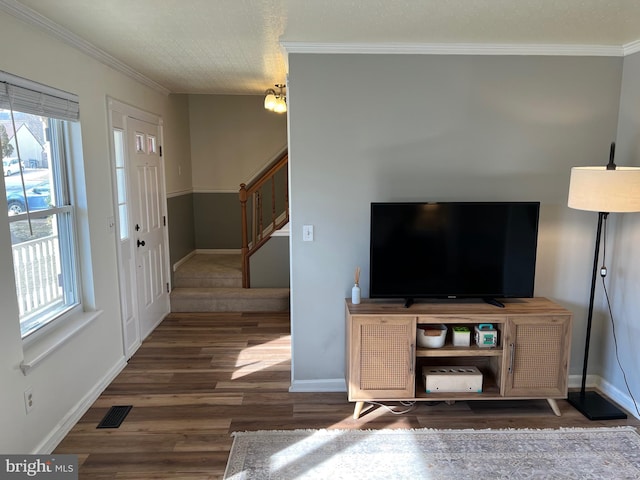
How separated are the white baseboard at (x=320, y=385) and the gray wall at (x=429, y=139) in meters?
0.56

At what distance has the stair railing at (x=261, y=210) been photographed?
4.98 metres

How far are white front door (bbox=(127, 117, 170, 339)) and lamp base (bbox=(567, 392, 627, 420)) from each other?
3.59 meters

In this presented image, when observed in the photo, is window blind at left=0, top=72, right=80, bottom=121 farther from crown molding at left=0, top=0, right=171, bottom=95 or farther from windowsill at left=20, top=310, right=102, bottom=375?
windowsill at left=20, top=310, right=102, bottom=375

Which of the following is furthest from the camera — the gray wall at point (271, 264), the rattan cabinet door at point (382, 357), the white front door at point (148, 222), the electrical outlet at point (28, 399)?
the gray wall at point (271, 264)

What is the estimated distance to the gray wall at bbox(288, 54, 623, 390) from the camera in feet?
9.64

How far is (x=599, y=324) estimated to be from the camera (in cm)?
Result: 324

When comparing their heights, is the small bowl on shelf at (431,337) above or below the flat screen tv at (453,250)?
below

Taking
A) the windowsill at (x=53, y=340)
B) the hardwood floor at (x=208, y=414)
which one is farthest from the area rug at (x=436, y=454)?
the windowsill at (x=53, y=340)

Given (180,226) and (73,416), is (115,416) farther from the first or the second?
(180,226)

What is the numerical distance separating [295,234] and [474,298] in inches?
50.7

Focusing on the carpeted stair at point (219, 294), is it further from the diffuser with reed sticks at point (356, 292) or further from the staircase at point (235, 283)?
the diffuser with reed sticks at point (356, 292)

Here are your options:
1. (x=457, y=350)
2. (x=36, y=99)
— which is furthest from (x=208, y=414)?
(x=36, y=99)

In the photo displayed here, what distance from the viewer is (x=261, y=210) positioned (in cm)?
547

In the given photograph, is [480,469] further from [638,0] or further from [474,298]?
[638,0]
